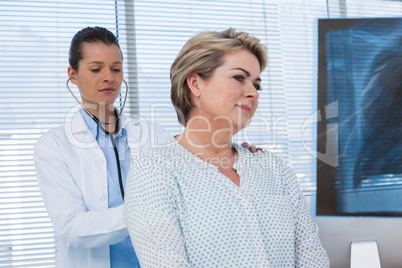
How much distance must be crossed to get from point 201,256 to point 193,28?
183cm

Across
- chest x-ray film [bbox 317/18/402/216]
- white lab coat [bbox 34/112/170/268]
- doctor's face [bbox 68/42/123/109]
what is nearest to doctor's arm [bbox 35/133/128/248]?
white lab coat [bbox 34/112/170/268]

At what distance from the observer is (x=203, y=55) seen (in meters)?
1.19

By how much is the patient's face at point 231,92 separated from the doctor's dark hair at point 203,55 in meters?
0.02

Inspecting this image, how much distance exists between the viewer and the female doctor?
135 cm

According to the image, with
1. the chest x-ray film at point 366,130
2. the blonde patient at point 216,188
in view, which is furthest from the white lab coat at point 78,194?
the chest x-ray film at point 366,130

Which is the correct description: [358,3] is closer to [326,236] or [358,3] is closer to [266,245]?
[326,236]

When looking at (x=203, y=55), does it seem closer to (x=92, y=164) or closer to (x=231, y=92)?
(x=231, y=92)

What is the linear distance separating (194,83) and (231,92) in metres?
0.12

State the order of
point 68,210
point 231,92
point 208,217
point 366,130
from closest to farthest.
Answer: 1. point 208,217
2. point 231,92
3. point 68,210
4. point 366,130

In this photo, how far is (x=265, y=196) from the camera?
3.75 feet

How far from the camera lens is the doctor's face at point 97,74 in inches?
61.4

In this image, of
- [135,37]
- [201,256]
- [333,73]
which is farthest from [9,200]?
[333,73]

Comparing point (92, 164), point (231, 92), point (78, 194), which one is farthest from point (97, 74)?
point (231, 92)

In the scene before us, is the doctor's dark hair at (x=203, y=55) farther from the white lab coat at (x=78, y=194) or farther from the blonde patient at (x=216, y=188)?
the white lab coat at (x=78, y=194)
